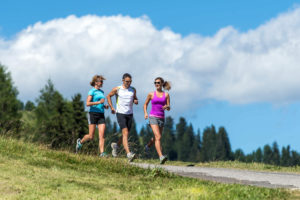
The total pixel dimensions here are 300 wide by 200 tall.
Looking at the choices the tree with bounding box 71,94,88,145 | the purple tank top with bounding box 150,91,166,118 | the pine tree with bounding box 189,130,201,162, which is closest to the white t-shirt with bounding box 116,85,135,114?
the purple tank top with bounding box 150,91,166,118

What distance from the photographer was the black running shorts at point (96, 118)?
13.7 meters

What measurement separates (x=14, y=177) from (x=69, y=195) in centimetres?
166

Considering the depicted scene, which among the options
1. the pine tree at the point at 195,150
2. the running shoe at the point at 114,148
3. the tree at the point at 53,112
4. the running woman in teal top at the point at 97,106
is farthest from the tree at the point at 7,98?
the pine tree at the point at 195,150

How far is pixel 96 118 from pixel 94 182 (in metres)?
4.67

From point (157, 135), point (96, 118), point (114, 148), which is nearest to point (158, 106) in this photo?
point (157, 135)

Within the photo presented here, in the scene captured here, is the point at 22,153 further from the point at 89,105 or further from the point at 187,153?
the point at 187,153

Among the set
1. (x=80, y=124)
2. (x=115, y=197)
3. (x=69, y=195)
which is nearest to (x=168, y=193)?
(x=115, y=197)

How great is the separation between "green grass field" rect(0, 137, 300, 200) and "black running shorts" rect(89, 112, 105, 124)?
1.92 meters

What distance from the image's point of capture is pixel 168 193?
831 centimetres

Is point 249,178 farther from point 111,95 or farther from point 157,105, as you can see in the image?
point 111,95

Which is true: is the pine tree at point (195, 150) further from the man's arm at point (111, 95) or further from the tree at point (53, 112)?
the man's arm at point (111, 95)

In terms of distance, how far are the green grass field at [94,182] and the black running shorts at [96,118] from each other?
6.28 ft

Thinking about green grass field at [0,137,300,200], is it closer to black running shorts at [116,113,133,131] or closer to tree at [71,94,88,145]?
black running shorts at [116,113,133,131]

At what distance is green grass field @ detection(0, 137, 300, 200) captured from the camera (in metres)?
8.18
